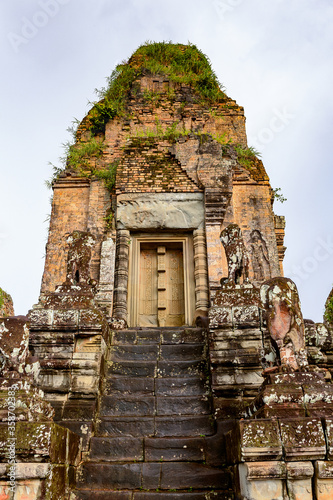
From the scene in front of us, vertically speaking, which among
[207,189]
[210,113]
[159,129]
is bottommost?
[207,189]

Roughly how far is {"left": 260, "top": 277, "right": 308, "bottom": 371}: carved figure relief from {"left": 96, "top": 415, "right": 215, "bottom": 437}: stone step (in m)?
1.55

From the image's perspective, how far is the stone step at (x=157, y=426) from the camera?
545 cm

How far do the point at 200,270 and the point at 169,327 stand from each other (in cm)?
221

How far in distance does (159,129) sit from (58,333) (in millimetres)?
7144

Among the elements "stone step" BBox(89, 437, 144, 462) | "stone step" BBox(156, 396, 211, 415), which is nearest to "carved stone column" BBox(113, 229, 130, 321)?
"stone step" BBox(156, 396, 211, 415)

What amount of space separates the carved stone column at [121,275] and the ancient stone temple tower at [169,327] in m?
0.03

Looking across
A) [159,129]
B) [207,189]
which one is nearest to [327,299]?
[207,189]

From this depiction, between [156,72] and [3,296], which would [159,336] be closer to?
[3,296]

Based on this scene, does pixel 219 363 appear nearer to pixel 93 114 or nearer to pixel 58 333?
pixel 58 333

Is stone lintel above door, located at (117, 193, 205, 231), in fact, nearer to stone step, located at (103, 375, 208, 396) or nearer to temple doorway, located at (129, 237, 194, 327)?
temple doorway, located at (129, 237, 194, 327)

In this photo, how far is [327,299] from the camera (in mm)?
7684

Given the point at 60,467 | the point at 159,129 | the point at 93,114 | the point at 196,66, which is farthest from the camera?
the point at 196,66

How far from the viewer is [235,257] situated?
269 inches

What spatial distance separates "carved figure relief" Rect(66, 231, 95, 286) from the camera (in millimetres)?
6926
